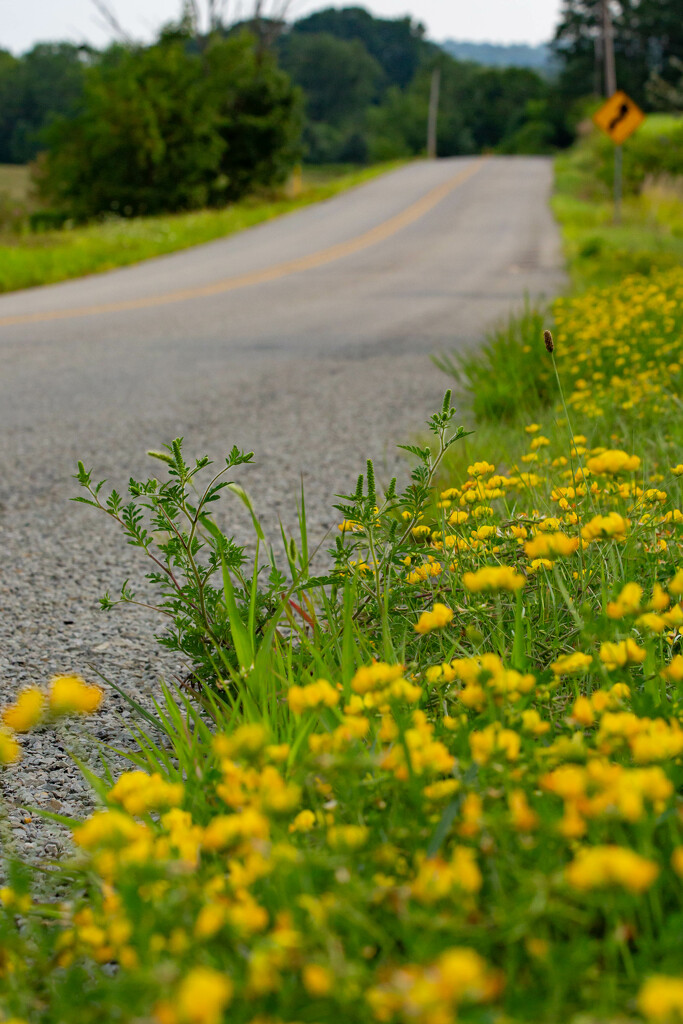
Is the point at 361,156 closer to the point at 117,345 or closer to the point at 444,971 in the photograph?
the point at 117,345

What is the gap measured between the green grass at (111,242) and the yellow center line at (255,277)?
88.8 inches

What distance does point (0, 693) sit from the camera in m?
2.16

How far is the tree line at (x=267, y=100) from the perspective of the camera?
68.2 ft

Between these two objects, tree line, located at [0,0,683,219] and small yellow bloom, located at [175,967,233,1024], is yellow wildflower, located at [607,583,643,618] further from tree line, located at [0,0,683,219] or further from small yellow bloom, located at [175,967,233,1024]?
tree line, located at [0,0,683,219]

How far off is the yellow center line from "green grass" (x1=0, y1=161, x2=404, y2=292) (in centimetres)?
226

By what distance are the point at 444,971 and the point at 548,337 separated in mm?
1650

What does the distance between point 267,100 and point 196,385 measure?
20.4 meters

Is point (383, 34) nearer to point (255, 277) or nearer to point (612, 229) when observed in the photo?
point (612, 229)

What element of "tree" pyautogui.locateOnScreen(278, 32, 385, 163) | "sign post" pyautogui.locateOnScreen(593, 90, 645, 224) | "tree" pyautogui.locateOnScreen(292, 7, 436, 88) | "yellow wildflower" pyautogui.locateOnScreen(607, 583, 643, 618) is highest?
"tree" pyautogui.locateOnScreen(292, 7, 436, 88)

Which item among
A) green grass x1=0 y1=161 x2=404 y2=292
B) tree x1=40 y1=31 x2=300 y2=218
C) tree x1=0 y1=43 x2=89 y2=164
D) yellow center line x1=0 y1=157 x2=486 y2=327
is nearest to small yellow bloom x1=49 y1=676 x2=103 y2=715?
yellow center line x1=0 y1=157 x2=486 y2=327

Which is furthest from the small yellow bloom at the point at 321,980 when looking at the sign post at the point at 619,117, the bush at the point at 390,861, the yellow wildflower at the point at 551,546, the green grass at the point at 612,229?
the sign post at the point at 619,117

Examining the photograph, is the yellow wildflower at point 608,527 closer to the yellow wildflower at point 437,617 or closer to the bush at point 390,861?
the bush at point 390,861

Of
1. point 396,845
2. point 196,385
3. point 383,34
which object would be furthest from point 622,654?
point 383,34

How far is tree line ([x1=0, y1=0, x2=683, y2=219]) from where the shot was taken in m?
20.8
